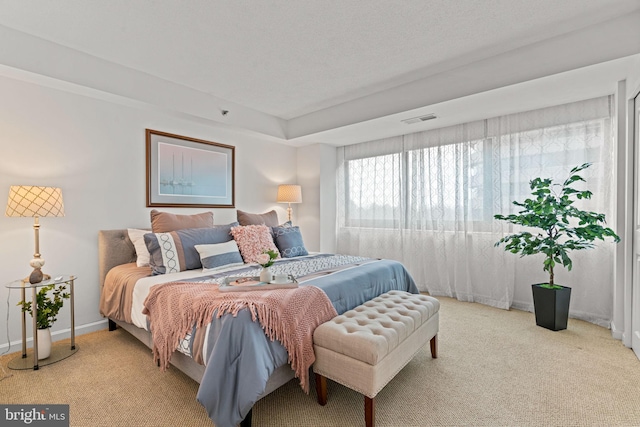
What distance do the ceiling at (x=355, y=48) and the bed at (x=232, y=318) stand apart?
174 cm

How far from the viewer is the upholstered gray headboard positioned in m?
3.03

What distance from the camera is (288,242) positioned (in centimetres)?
361

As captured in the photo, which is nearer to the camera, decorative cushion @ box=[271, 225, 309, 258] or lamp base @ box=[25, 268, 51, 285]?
lamp base @ box=[25, 268, 51, 285]

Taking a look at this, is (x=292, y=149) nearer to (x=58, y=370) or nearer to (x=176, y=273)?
(x=176, y=273)

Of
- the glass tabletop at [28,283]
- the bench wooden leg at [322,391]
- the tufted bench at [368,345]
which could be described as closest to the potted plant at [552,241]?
the tufted bench at [368,345]

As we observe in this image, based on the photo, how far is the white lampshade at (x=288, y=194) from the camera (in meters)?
4.76

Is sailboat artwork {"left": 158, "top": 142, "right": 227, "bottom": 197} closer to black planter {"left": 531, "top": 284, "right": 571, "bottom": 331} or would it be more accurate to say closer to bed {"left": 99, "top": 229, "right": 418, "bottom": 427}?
bed {"left": 99, "top": 229, "right": 418, "bottom": 427}

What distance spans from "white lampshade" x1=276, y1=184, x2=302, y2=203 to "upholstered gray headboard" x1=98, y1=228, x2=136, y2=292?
85.3 inches

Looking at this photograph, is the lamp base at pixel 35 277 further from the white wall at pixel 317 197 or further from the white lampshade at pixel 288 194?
the white wall at pixel 317 197

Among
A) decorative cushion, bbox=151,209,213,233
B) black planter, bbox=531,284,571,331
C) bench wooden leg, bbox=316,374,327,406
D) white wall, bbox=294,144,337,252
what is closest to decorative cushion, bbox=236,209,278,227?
decorative cushion, bbox=151,209,213,233

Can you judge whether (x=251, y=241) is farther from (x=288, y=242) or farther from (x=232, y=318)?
(x=232, y=318)

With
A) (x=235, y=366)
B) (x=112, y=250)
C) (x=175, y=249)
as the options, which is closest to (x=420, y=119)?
(x=175, y=249)

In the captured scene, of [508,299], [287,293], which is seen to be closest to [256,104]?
[287,293]

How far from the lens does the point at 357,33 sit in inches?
96.1
